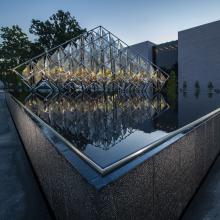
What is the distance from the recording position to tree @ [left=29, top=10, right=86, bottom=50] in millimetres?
49469

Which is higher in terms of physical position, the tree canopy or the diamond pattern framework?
the tree canopy

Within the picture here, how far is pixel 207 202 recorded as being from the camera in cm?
338

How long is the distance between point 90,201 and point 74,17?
5584 cm

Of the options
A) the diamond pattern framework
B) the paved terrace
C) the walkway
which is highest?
the diamond pattern framework

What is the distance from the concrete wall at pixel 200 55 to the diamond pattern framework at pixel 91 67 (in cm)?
1498

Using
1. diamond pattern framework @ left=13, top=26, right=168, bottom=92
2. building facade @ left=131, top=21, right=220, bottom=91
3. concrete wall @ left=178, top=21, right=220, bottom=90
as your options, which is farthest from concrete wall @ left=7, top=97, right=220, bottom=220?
concrete wall @ left=178, top=21, right=220, bottom=90

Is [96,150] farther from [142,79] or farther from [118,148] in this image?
[142,79]

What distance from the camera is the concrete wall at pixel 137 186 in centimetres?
177

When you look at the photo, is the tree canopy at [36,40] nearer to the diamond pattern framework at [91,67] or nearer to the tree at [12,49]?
the tree at [12,49]

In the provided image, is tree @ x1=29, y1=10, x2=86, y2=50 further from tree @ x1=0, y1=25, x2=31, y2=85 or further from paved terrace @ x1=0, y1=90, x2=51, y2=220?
paved terrace @ x1=0, y1=90, x2=51, y2=220

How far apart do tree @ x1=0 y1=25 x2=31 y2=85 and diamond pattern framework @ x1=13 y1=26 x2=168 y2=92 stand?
21096 mm

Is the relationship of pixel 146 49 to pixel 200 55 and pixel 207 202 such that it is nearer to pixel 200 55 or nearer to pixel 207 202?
pixel 200 55

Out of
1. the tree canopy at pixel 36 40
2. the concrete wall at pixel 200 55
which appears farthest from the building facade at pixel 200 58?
the tree canopy at pixel 36 40

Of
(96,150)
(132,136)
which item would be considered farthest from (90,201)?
(132,136)
